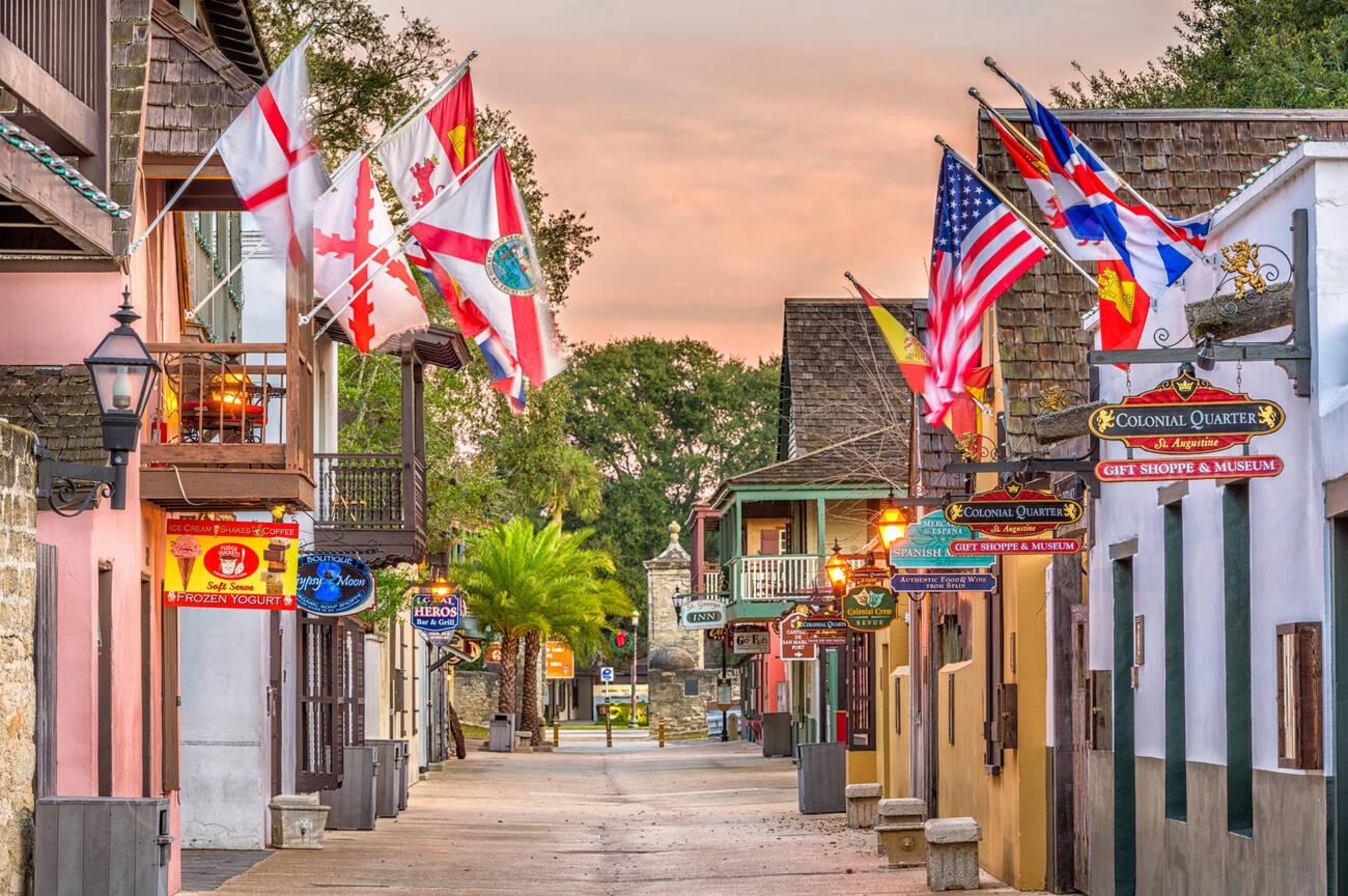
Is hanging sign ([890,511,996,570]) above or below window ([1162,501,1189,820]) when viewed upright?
above

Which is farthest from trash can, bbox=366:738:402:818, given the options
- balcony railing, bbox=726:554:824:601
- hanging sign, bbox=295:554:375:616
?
balcony railing, bbox=726:554:824:601

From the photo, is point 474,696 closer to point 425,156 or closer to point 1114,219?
point 425,156

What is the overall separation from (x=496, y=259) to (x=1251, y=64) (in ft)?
67.4

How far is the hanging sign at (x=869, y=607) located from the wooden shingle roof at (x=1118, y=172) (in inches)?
257

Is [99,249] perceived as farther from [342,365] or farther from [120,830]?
[342,365]

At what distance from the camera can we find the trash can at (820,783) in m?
29.6

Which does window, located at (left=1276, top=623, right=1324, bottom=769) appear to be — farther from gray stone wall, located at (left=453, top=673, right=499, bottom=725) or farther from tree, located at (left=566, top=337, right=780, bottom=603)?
tree, located at (left=566, top=337, right=780, bottom=603)

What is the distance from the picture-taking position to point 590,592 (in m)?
64.2

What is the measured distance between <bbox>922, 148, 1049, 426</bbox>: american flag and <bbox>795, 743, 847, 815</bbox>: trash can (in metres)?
12.5

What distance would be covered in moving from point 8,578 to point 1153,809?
308 inches

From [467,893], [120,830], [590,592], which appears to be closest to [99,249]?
[120,830]

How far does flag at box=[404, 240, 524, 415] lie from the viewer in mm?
17016

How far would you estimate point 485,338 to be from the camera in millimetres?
17156

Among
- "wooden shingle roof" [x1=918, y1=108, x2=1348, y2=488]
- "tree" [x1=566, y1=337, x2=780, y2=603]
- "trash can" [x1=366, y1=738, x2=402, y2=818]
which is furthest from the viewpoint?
"tree" [x1=566, y1=337, x2=780, y2=603]
